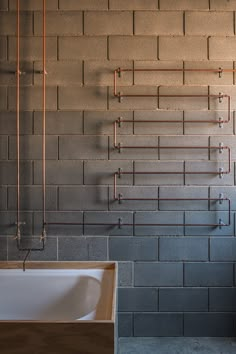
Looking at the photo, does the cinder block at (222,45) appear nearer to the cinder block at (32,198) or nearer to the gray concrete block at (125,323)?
the cinder block at (32,198)

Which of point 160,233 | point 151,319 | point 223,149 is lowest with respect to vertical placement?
point 151,319

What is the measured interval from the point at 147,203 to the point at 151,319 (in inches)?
33.6

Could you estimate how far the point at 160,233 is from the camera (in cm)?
230

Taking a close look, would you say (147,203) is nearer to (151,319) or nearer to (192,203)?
(192,203)

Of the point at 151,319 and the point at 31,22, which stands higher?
the point at 31,22

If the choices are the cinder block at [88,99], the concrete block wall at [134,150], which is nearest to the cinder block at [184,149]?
the concrete block wall at [134,150]

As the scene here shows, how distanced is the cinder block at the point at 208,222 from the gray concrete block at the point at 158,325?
0.64 metres

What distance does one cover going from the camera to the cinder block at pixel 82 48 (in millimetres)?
2273

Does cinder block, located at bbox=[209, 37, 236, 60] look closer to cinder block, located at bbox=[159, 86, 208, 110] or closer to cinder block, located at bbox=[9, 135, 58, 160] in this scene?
cinder block, located at bbox=[159, 86, 208, 110]

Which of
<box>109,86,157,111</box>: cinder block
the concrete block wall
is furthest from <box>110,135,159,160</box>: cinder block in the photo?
<box>109,86,157,111</box>: cinder block

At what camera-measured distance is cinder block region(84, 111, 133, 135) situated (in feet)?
7.47

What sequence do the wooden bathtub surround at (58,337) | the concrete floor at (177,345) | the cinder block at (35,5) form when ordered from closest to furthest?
the wooden bathtub surround at (58,337) < the concrete floor at (177,345) < the cinder block at (35,5)

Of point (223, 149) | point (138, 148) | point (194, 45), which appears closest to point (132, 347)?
point (138, 148)

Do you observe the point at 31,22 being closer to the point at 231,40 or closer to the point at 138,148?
the point at 138,148
